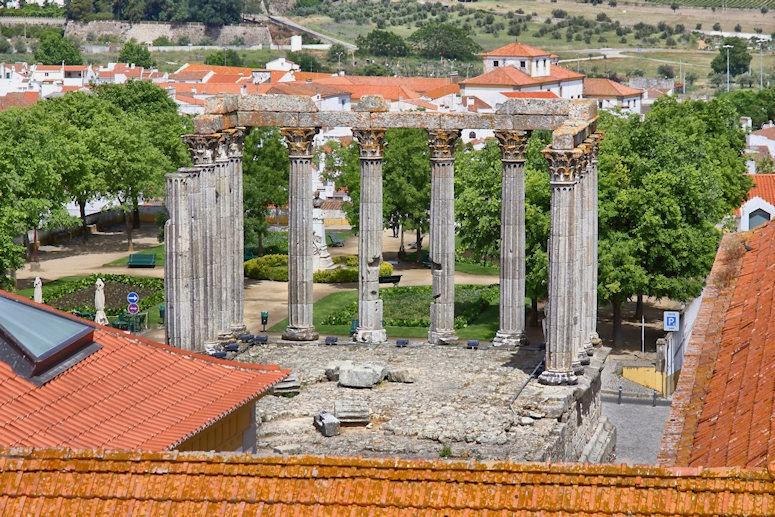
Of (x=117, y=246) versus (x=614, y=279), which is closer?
(x=614, y=279)

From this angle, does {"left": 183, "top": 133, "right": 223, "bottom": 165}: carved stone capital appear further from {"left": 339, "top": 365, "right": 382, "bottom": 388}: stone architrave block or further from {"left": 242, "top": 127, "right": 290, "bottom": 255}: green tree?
{"left": 242, "top": 127, "right": 290, "bottom": 255}: green tree

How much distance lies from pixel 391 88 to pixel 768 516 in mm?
144290

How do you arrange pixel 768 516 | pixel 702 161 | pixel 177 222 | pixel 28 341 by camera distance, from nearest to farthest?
pixel 768 516 → pixel 28 341 → pixel 177 222 → pixel 702 161

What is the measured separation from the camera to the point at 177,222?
4288cm

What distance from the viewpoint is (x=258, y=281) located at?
7900cm

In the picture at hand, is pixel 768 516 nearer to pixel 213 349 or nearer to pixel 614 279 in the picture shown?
pixel 213 349

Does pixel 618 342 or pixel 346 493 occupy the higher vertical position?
pixel 346 493

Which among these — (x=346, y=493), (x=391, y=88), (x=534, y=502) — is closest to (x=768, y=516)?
(x=534, y=502)

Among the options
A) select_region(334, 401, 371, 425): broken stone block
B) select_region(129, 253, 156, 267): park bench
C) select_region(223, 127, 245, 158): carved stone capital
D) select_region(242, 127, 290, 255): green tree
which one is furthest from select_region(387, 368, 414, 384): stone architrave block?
select_region(129, 253, 156, 267): park bench

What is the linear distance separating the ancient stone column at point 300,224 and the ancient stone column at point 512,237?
625cm

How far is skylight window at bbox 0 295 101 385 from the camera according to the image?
2591 centimetres

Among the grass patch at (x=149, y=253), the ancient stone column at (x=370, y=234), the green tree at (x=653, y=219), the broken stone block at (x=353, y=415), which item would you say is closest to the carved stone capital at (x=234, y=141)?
the ancient stone column at (x=370, y=234)

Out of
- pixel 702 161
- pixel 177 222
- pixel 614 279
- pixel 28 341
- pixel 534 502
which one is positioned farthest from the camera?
pixel 702 161

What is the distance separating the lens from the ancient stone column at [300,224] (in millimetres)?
49438
